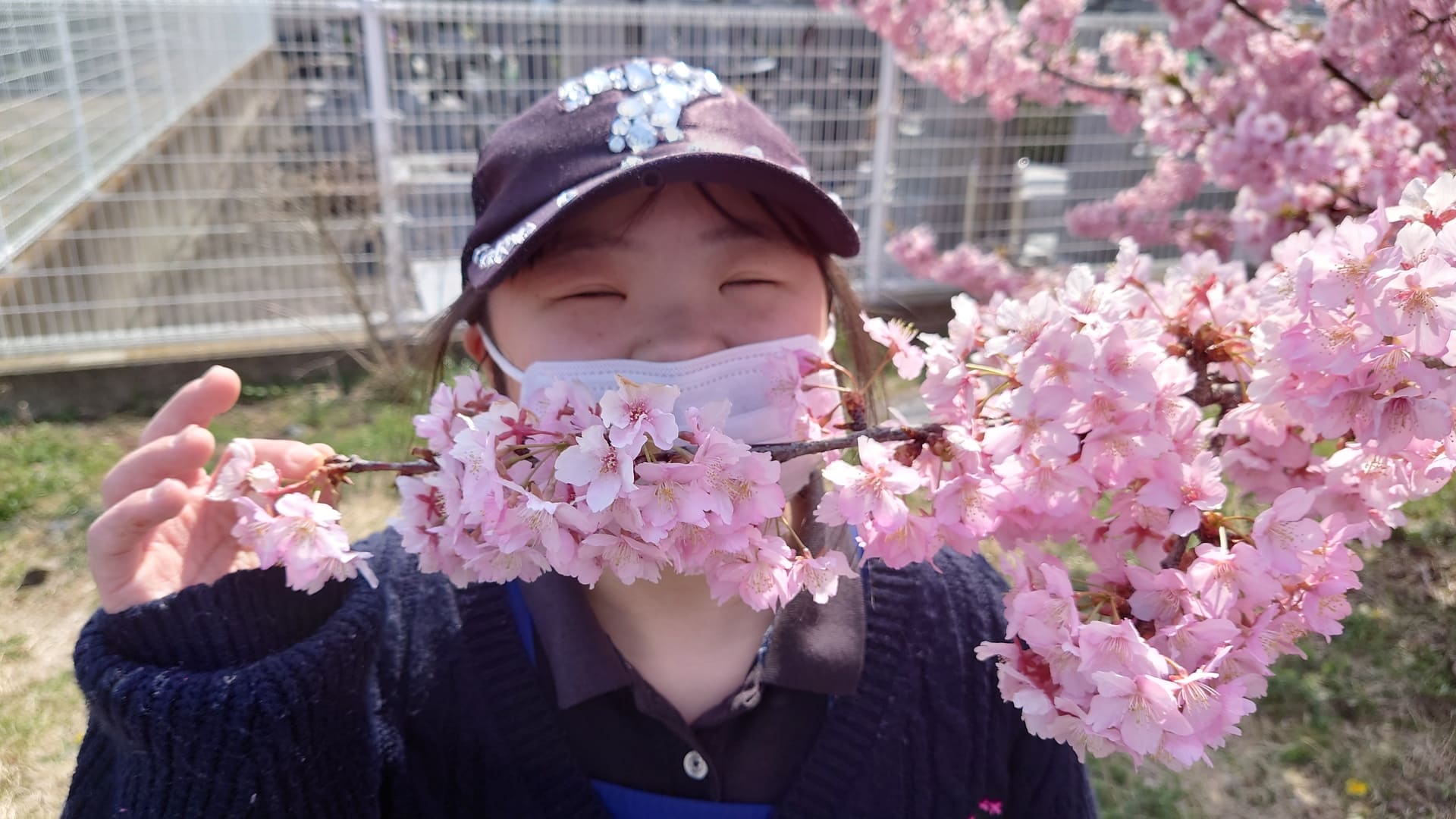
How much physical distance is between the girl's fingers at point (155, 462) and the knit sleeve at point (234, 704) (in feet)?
0.54

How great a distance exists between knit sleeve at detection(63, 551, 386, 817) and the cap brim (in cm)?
55

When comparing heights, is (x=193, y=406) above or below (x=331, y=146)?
above

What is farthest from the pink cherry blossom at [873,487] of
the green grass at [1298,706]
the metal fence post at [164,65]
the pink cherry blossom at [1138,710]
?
the metal fence post at [164,65]

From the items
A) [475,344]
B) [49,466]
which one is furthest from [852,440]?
[49,466]

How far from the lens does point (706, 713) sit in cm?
145

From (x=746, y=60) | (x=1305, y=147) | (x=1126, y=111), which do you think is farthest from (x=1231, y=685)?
(x=746, y=60)

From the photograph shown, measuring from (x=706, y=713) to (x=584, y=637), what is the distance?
0.23m

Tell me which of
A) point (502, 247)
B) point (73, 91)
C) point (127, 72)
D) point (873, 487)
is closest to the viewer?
point (873, 487)

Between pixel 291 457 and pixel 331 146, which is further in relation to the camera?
pixel 331 146

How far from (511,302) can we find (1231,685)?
1061 mm

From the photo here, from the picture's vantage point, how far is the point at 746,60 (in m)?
5.70

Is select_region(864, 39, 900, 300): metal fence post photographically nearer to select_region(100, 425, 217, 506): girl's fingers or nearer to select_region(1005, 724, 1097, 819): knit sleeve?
select_region(1005, 724, 1097, 819): knit sleeve

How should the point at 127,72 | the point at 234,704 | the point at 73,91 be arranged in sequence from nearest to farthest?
the point at 234,704 → the point at 73,91 → the point at 127,72

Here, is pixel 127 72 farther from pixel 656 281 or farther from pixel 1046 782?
pixel 1046 782
